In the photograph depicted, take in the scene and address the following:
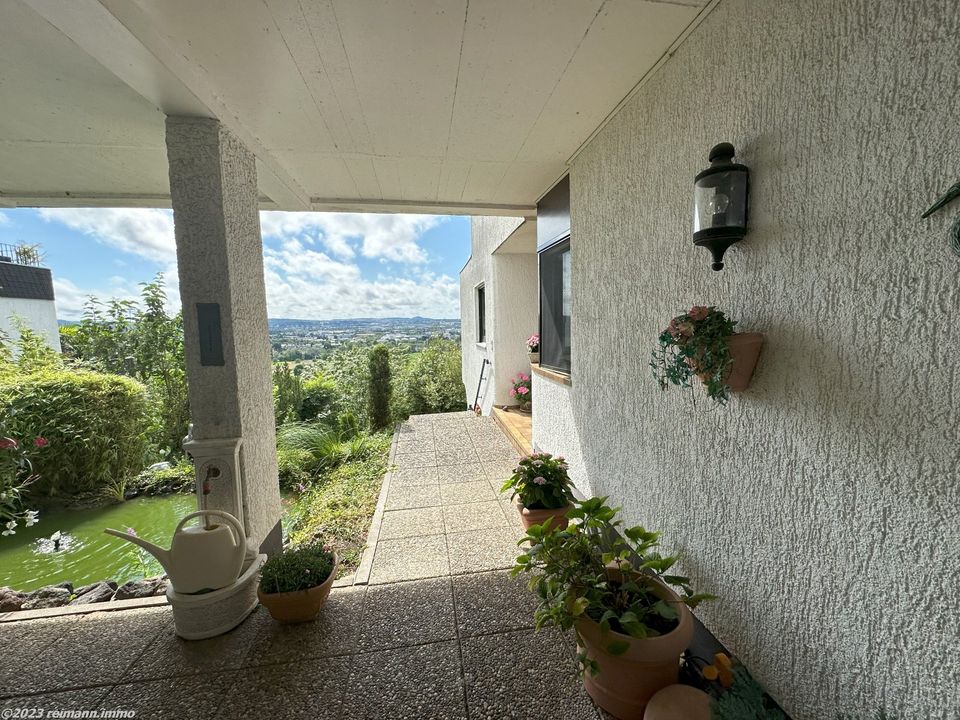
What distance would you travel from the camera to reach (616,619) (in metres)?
1.41

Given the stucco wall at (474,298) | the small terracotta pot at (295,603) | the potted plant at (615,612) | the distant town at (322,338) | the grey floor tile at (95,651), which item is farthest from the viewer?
the distant town at (322,338)

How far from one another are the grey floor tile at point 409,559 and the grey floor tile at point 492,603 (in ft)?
0.66

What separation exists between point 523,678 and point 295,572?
3.89ft

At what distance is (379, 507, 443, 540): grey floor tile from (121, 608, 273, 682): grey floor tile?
3.18 feet

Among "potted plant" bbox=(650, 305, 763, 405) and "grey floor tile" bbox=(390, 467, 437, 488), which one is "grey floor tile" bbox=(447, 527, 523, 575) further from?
"potted plant" bbox=(650, 305, 763, 405)

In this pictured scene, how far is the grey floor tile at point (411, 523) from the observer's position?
8.90ft

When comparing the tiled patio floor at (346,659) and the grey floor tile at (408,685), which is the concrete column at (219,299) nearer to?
the tiled patio floor at (346,659)

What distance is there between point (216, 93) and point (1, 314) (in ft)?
32.8

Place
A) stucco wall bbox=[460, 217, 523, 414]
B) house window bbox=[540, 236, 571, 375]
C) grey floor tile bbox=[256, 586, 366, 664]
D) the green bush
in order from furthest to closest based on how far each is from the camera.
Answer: stucco wall bbox=[460, 217, 523, 414], the green bush, house window bbox=[540, 236, 571, 375], grey floor tile bbox=[256, 586, 366, 664]

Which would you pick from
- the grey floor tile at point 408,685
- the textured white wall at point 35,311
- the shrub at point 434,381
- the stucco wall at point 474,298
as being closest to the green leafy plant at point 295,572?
the grey floor tile at point 408,685

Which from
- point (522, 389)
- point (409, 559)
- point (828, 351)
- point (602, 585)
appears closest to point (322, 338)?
point (522, 389)

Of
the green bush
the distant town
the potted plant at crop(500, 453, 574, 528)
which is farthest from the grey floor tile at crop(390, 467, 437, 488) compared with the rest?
the distant town

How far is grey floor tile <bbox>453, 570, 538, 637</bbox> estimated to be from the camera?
181 centimetres

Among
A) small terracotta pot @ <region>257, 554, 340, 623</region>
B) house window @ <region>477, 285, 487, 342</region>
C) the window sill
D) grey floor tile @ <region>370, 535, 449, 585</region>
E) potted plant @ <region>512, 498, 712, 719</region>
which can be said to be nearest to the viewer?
potted plant @ <region>512, 498, 712, 719</region>
